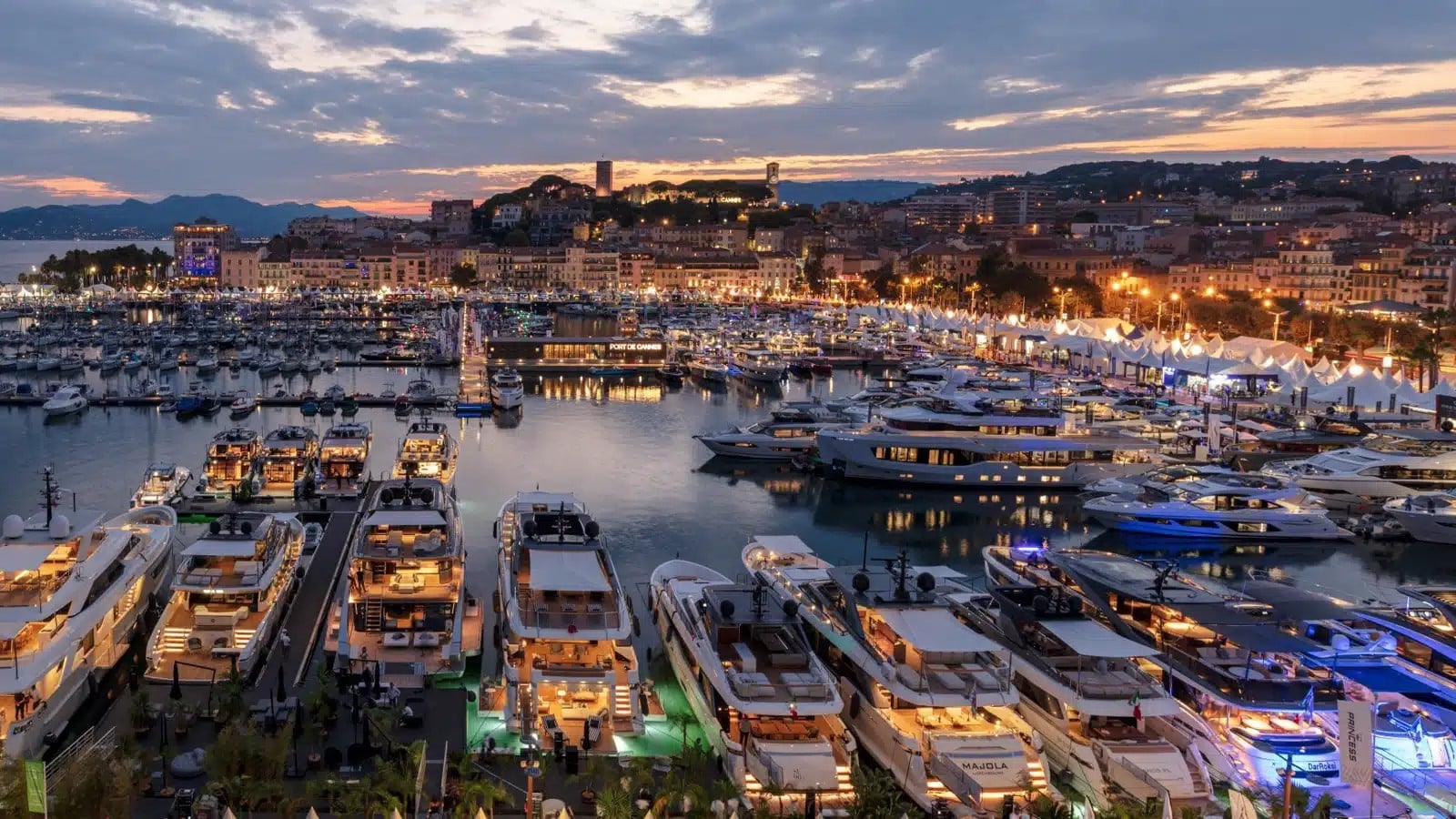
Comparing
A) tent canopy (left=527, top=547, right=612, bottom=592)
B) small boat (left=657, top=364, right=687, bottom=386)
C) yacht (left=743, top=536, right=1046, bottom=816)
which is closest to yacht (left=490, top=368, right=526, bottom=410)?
small boat (left=657, top=364, right=687, bottom=386)

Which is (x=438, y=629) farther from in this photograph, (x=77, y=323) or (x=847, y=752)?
(x=77, y=323)

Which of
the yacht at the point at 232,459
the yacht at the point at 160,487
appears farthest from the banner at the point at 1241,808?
the yacht at the point at 232,459

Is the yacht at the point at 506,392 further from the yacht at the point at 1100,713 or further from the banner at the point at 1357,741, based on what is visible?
the banner at the point at 1357,741

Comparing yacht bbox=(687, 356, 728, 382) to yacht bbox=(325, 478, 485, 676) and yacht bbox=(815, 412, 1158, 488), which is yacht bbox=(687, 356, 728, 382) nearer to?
Answer: yacht bbox=(815, 412, 1158, 488)

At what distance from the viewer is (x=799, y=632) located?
8.68 meters

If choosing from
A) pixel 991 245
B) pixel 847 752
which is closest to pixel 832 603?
pixel 847 752

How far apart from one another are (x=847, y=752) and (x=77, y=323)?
50241 millimetres

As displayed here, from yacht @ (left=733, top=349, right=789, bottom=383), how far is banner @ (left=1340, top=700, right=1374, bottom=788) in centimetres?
2800

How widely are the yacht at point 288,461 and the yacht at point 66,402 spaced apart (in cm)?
962

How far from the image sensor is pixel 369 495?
14.9 meters

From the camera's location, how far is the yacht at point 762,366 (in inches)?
1341

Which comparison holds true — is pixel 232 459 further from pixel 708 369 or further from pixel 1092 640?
pixel 708 369

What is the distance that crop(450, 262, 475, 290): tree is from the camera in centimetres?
7550

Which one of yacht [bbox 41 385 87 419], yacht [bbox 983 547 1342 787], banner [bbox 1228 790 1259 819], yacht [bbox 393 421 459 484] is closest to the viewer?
banner [bbox 1228 790 1259 819]
